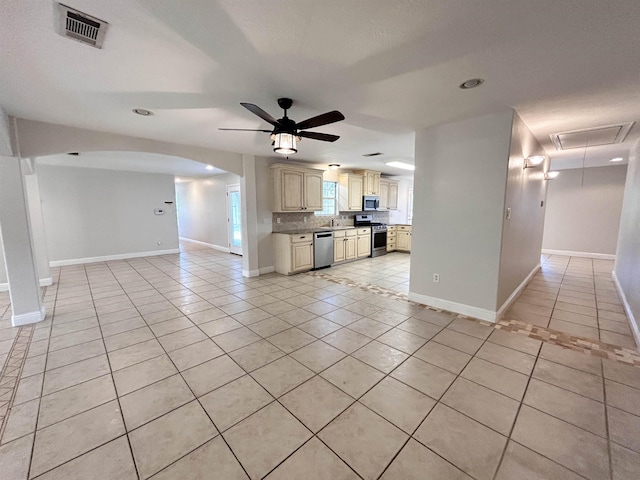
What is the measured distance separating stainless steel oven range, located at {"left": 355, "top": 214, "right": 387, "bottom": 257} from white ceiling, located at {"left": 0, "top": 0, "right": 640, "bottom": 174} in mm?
4316

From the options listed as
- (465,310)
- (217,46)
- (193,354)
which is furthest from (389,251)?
(217,46)

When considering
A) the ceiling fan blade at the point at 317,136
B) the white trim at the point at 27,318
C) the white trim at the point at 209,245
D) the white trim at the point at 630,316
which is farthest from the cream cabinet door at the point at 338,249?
the white trim at the point at 27,318

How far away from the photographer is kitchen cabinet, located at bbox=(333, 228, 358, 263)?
247 inches

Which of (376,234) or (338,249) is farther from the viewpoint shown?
(376,234)

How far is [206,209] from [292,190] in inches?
189

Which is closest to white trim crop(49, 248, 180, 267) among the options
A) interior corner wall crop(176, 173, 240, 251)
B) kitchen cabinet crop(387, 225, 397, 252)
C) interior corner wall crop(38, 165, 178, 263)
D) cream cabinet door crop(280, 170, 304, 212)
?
interior corner wall crop(38, 165, 178, 263)

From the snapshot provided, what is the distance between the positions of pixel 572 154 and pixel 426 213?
4113 millimetres

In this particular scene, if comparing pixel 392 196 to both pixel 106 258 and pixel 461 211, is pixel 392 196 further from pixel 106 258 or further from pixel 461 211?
pixel 106 258

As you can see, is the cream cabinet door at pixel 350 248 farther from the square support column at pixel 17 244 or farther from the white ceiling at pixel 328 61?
the square support column at pixel 17 244

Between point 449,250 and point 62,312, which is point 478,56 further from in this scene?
point 62,312

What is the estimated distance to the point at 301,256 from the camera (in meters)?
5.60

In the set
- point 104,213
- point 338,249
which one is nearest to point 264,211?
point 338,249

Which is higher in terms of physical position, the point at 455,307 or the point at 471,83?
the point at 471,83

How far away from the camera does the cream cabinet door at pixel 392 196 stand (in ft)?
27.1
